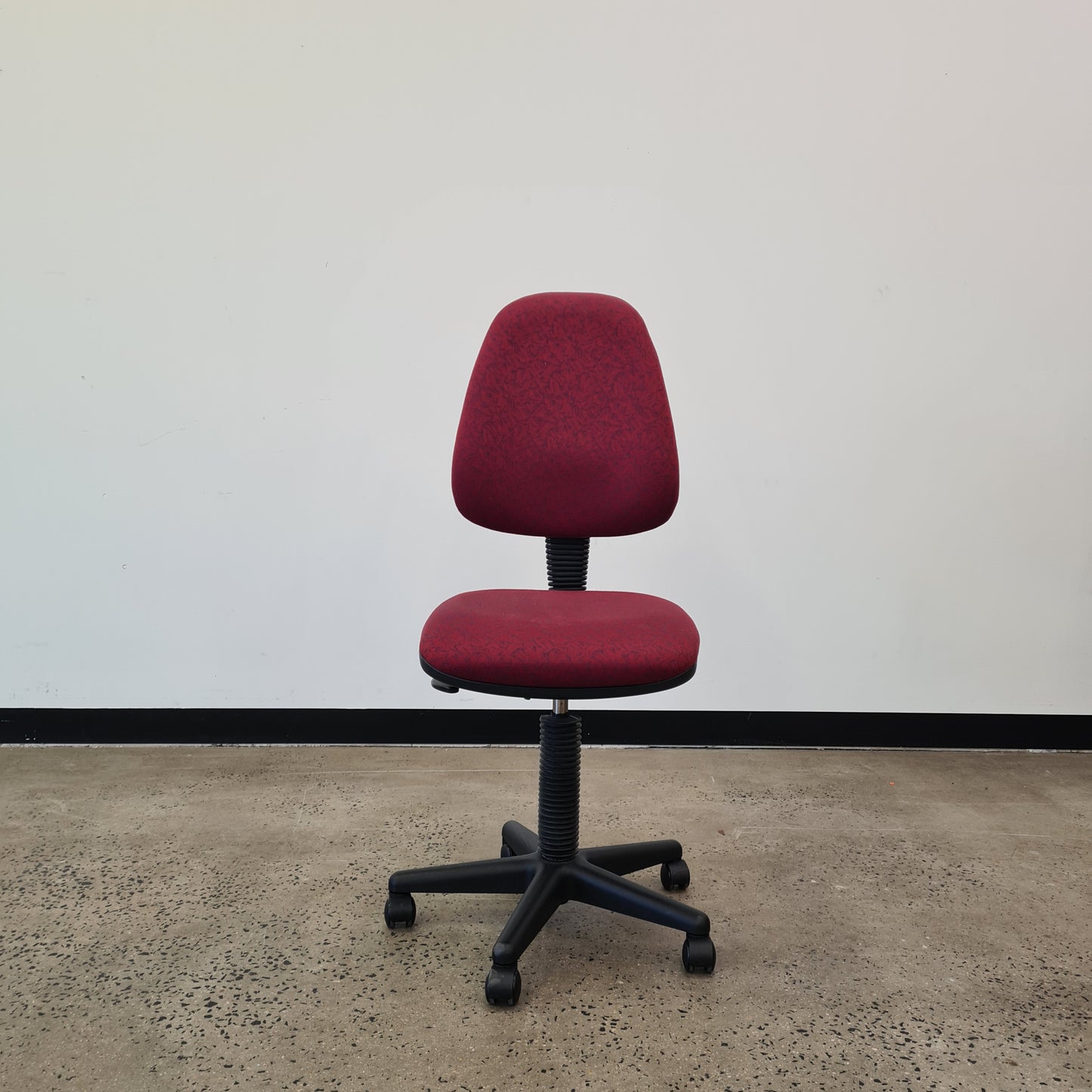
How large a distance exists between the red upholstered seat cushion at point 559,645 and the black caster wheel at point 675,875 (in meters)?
0.53

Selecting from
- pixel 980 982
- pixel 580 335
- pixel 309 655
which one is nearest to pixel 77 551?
pixel 309 655

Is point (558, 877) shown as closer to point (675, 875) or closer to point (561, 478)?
point (675, 875)

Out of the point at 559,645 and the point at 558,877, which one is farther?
the point at 558,877

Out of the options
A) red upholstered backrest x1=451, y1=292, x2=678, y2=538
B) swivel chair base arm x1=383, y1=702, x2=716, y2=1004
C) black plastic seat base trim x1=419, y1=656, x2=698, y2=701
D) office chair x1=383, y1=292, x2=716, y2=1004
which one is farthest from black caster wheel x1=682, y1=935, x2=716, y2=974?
red upholstered backrest x1=451, y1=292, x2=678, y2=538

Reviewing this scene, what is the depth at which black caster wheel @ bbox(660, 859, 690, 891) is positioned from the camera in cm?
159

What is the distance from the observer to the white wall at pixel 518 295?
2.21 meters

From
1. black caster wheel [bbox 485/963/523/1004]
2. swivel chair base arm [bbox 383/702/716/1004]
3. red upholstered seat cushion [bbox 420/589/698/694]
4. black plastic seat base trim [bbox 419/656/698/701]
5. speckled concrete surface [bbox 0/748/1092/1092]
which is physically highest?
red upholstered seat cushion [bbox 420/589/698/694]

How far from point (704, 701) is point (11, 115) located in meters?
2.46

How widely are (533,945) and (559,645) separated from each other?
58cm

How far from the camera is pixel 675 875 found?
1589 millimetres

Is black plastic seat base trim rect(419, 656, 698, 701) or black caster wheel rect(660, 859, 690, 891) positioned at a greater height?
black plastic seat base trim rect(419, 656, 698, 701)

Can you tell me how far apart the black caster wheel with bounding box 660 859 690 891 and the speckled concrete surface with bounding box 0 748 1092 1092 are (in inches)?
0.9

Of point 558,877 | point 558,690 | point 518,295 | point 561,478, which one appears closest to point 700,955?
point 558,877

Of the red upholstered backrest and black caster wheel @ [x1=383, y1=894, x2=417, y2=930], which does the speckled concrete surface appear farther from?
the red upholstered backrest
